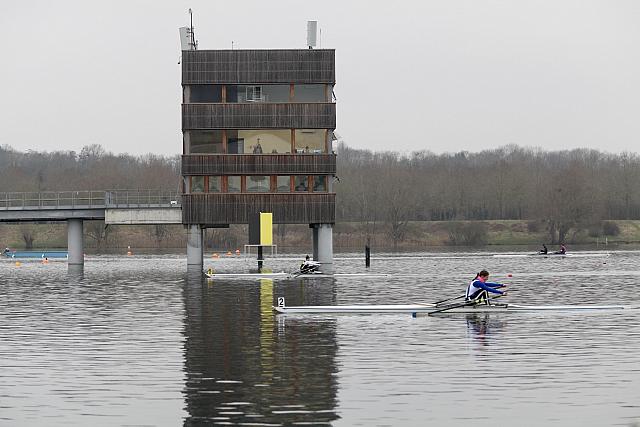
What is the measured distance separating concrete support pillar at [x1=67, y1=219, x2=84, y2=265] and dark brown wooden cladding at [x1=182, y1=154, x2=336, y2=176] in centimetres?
1540

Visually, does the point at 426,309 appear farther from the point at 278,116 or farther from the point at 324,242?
the point at 324,242

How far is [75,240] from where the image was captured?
93750 mm

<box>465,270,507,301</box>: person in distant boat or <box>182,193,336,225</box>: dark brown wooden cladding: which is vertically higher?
<box>182,193,336,225</box>: dark brown wooden cladding

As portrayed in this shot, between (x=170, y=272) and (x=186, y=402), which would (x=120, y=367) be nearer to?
(x=186, y=402)

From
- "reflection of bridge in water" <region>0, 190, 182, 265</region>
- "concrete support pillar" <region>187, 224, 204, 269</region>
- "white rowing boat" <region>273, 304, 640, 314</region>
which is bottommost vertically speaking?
"white rowing boat" <region>273, 304, 640, 314</region>

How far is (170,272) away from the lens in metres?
82.2

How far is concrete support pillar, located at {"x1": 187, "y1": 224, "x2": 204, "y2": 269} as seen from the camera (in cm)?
8562

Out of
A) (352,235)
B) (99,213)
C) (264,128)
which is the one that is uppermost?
(264,128)

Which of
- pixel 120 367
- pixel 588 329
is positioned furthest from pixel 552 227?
pixel 120 367

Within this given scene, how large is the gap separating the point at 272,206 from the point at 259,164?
3279 millimetres

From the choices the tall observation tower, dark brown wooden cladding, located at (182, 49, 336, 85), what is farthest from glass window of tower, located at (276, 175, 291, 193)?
dark brown wooden cladding, located at (182, 49, 336, 85)

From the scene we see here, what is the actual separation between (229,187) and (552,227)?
99363mm

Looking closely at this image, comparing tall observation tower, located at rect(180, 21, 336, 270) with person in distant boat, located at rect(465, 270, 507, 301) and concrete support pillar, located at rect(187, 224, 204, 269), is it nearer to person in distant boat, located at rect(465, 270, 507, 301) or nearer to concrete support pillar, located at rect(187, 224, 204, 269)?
concrete support pillar, located at rect(187, 224, 204, 269)

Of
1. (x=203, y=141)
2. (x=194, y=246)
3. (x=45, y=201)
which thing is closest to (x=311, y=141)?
(x=203, y=141)
